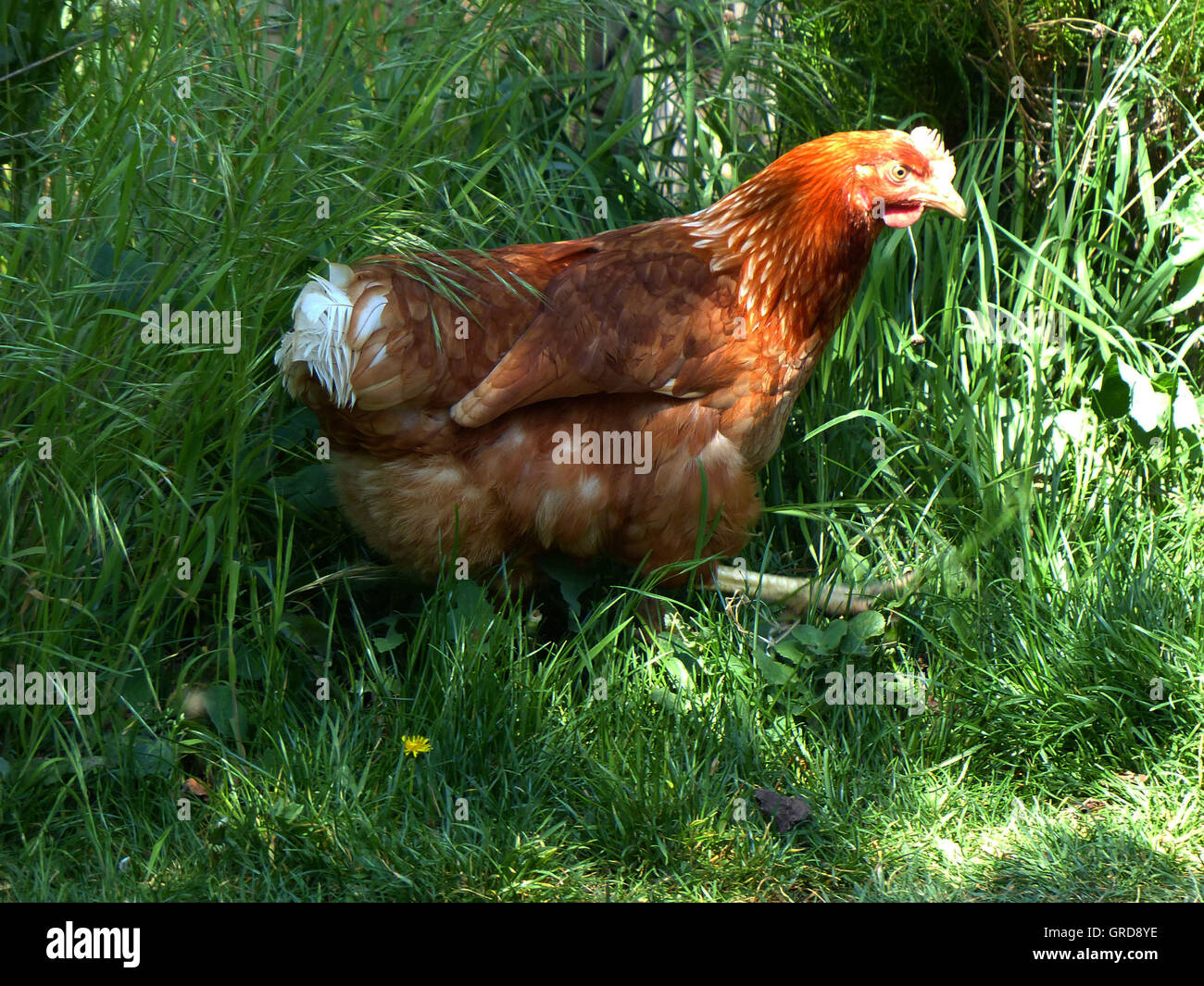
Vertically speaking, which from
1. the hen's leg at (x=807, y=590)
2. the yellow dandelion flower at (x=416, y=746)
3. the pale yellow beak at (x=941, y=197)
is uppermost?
the pale yellow beak at (x=941, y=197)

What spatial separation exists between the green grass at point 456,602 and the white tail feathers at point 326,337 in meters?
0.08

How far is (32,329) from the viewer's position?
9.52 feet

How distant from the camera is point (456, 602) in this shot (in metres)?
3.29

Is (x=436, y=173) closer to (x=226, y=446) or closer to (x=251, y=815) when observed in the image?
(x=226, y=446)

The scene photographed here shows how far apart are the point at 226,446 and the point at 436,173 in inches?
43.7

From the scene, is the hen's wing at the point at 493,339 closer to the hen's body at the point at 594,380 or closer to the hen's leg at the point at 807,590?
the hen's body at the point at 594,380

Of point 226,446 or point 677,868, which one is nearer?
point 677,868

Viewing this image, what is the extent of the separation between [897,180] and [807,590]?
1.24 metres

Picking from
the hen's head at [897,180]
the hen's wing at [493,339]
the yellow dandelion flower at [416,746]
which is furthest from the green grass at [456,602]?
the hen's head at [897,180]

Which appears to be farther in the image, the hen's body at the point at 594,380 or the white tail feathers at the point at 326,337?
the hen's body at the point at 594,380

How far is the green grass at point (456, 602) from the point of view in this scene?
276 cm

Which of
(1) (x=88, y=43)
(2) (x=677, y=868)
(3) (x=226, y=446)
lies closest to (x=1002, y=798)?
(2) (x=677, y=868)

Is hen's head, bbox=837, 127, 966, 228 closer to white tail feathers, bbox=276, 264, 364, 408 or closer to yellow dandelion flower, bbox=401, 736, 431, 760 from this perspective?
white tail feathers, bbox=276, 264, 364, 408

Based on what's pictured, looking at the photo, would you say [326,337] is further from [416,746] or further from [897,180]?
[897,180]
